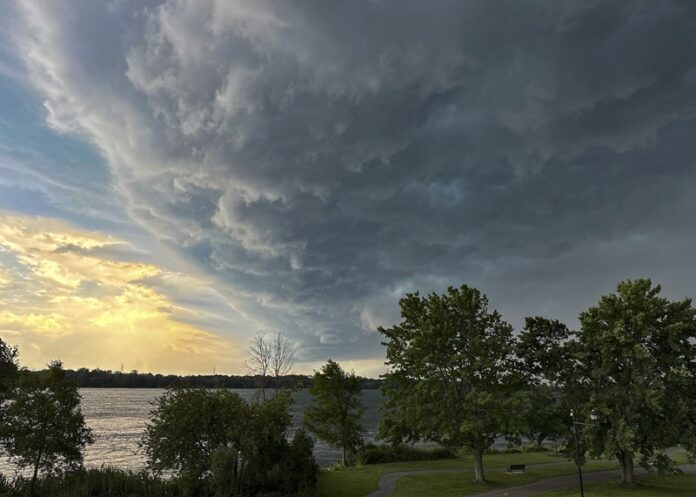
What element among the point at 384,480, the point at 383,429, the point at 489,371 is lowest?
the point at 384,480

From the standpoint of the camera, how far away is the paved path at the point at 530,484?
35828mm

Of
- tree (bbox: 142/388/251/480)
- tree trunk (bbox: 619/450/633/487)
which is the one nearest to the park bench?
tree trunk (bbox: 619/450/633/487)

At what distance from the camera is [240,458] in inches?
1342

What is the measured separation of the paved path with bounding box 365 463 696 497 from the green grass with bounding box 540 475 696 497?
186cm

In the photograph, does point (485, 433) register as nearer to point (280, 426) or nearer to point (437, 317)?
point (437, 317)

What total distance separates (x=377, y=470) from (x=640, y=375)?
86.1 feet

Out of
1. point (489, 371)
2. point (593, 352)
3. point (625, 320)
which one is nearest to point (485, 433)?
point (489, 371)

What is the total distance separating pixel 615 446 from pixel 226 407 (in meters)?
27.7

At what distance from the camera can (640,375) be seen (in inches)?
1403

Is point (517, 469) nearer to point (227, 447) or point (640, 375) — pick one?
point (640, 375)

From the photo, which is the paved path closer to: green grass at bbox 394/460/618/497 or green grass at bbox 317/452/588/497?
green grass at bbox 394/460/618/497

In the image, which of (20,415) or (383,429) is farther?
(383,429)

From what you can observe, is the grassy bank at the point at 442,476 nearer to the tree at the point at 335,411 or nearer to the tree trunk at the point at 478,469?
the tree trunk at the point at 478,469

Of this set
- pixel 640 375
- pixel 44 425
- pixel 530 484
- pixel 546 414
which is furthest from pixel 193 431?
pixel 640 375
